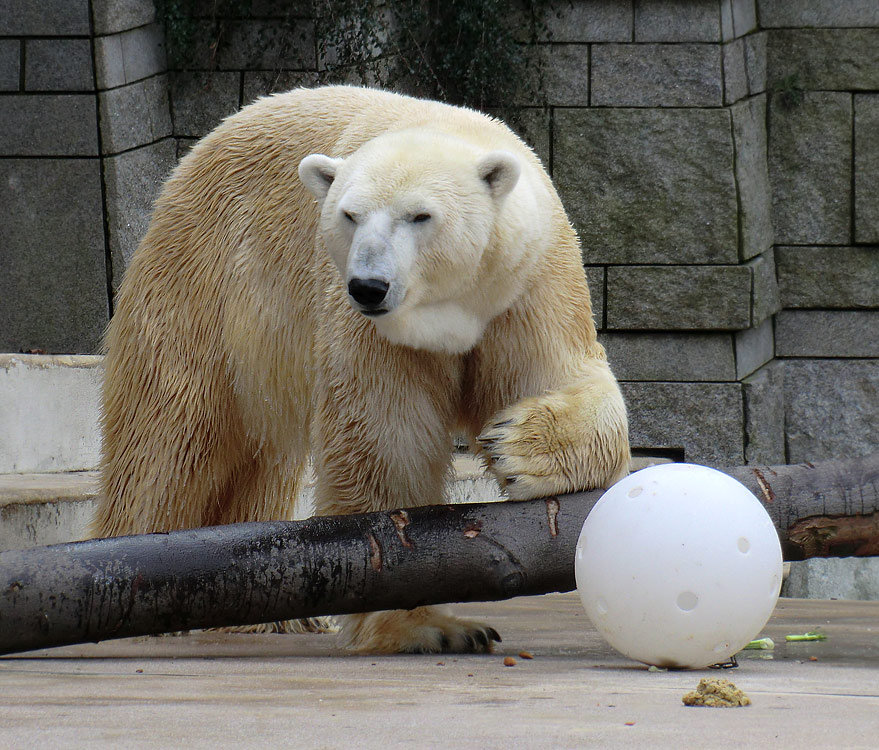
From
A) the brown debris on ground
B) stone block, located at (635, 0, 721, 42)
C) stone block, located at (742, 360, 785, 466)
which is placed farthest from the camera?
stone block, located at (742, 360, 785, 466)

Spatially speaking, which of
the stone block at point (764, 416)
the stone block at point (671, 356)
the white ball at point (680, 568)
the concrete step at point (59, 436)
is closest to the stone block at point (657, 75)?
the stone block at point (671, 356)

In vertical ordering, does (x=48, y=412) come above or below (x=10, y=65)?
below

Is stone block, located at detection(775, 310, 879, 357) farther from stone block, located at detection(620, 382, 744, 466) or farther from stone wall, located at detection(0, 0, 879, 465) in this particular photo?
stone block, located at detection(620, 382, 744, 466)

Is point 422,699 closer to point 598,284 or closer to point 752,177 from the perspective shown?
point 598,284

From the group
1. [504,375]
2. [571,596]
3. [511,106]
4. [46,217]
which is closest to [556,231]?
[504,375]

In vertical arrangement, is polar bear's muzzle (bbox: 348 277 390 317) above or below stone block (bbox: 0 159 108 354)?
above

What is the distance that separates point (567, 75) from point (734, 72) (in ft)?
2.57

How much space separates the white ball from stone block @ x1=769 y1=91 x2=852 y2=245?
4175 millimetres

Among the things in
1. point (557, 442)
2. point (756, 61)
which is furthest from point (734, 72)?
point (557, 442)

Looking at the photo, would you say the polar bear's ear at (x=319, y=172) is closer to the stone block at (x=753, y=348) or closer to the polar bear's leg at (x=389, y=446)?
the polar bear's leg at (x=389, y=446)

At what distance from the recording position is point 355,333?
3000mm


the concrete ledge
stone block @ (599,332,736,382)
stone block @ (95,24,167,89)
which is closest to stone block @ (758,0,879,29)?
stone block @ (599,332,736,382)

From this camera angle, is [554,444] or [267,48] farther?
[267,48]

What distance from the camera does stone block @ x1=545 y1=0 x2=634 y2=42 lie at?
612 cm
